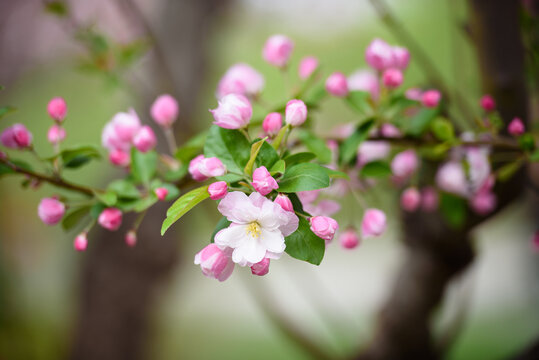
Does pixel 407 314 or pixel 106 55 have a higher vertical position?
pixel 106 55

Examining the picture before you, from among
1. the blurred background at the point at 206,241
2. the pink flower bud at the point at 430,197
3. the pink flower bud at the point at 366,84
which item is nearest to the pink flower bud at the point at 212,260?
the pink flower bud at the point at 366,84

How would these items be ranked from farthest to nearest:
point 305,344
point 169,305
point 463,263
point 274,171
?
point 169,305 < point 305,344 < point 463,263 < point 274,171

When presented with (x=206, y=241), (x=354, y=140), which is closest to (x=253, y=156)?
(x=354, y=140)

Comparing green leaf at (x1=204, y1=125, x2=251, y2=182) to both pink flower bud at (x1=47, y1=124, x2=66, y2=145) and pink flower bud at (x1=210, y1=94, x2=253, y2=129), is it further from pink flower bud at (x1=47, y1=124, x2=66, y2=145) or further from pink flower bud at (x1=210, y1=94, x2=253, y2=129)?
pink flower bud at (x1=47, y1=124, x2=66, y2=145)

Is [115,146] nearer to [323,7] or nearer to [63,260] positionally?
[323,7]

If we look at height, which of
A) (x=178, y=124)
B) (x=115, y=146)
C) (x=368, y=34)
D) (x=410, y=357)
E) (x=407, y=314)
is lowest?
Result: (x=410, y=357)

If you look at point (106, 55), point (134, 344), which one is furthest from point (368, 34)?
point (134, 344)

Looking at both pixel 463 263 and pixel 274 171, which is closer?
pixel 274 171
